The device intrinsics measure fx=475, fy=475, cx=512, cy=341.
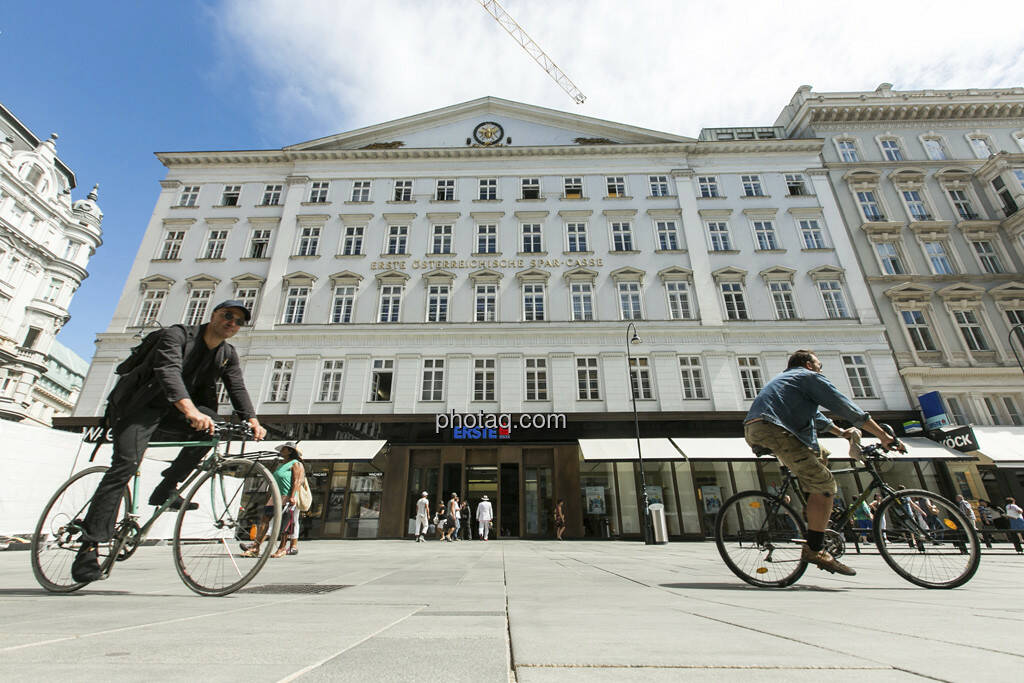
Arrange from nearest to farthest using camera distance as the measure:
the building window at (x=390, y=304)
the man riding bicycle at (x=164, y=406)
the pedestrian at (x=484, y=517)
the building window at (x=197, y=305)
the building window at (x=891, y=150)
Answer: the man riding bicycle at (x=164, y=406) < the pedestrian at (x=484, y=517) < the building window at (x=390, y=304) < the building window at (x=197, y=305) < the building window at (x=891, y=150)

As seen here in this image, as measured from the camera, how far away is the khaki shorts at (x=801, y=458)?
12.0 ft

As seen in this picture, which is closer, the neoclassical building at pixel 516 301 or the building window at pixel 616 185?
the neoclassical building at pixel 516 301

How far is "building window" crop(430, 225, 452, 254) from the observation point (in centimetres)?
2380

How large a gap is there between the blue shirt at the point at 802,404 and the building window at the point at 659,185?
23508 mm

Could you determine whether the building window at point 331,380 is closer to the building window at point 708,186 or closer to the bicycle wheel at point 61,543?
the bicycle wheel at point 61,543

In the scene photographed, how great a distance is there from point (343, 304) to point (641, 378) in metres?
14.0

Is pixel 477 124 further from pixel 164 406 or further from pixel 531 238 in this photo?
pixel 164 406

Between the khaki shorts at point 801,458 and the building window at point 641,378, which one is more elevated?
the building window at point 641,378

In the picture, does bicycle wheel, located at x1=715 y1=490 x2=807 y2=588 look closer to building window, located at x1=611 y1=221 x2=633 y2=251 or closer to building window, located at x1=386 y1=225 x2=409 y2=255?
building window, located at x1=611 y1=221 x2=633 y2=251

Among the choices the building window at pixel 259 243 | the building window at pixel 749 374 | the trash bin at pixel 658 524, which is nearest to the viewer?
the trash bin at pixel 658 524

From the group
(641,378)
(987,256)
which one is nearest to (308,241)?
(641,378)

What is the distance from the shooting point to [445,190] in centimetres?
2581

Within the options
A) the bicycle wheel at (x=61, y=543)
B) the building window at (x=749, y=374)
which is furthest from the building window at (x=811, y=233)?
the bicycle wheel at (x=61, y=543)

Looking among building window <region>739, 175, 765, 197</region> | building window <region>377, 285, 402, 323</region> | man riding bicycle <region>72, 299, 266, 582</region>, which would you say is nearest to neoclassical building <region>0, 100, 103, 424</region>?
building window <region>377, 285, 402, 323</region>
